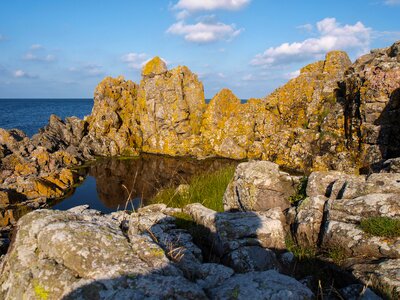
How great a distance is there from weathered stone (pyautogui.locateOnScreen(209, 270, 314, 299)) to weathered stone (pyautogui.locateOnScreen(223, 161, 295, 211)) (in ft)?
21.8

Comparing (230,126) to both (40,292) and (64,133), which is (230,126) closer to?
(64,133)

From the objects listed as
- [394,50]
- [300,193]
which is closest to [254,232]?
[300,193]

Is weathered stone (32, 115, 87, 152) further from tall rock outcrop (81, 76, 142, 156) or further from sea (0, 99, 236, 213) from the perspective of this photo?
sea (0, 99, 236, 213)

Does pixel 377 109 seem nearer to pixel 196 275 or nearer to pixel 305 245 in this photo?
pixel 305 245

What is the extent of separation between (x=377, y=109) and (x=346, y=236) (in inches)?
893

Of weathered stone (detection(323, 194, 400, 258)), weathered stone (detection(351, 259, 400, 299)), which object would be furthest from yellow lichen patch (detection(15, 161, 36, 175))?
weathered stone (detection(351, 259, 400, 299))

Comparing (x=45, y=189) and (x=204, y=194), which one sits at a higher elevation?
(x=204, y=194)

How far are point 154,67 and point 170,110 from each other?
8.09 m

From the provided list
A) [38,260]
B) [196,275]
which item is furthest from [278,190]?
[38,260]

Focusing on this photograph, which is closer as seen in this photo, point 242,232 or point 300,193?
point 242,232

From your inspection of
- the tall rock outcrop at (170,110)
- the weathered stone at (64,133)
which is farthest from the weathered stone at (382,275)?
the weathered stone at (64,133)

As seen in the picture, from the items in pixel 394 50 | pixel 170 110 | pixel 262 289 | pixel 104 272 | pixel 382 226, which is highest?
pixel 394 50

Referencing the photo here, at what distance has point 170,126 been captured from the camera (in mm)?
43969

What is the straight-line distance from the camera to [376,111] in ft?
83.9
